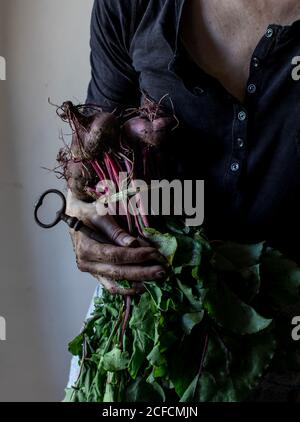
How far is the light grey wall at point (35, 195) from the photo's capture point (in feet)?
3.37

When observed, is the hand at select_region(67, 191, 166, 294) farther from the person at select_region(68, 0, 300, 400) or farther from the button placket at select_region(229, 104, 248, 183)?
the button placket at select_region(229, 104, 248, 183)

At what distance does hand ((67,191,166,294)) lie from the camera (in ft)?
2.10

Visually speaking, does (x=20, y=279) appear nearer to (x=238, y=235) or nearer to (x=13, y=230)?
(x=13, y=230)

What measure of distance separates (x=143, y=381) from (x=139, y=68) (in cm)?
43

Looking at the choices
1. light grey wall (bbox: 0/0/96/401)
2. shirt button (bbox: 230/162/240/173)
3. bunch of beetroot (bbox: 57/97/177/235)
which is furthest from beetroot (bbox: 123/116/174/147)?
light grey wall (bbox: 0/0/96/401)

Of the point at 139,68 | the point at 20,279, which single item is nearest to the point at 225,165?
the point at 139,68

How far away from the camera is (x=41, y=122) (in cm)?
107

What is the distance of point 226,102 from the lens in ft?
2.33

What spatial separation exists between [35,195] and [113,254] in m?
0.51

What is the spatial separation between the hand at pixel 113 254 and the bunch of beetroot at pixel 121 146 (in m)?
0.02

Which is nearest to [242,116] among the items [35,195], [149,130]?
[149,130]

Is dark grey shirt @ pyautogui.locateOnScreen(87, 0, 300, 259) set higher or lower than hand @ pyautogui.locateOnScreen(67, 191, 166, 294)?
higher

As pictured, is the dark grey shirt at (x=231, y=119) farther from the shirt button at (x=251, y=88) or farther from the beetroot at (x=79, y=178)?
the beetroot at (x=79, y=178)

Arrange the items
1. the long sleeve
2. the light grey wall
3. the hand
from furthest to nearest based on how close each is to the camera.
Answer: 1. the light grey wall
2. the long sleeve
3. the hand
